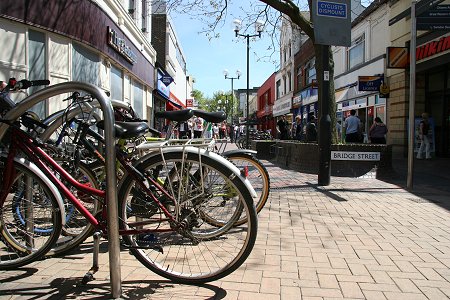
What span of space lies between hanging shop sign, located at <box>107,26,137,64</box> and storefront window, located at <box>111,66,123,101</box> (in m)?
0.61

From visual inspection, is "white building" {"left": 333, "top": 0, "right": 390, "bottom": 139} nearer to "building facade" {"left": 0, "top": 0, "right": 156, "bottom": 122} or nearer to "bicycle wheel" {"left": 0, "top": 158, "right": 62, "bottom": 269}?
"building facade" {"left": 0, "top": 0, "right": 156, "bottom": 122}

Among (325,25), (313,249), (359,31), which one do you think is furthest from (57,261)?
(359,31)

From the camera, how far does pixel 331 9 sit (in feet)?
24.9

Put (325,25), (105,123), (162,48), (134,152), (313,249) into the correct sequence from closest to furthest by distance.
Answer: (105,123), (134,152), (313,249), (325,25), (162,48)

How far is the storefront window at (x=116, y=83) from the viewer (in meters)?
13.7

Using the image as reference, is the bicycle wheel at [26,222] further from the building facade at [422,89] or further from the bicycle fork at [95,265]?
the building facade at [422,89]

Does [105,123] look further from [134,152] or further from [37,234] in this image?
[37,234]

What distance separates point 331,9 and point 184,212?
5877 millimetres

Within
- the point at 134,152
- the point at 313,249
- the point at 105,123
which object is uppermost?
the point at 105,123

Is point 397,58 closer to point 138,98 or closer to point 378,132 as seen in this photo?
point 378,132

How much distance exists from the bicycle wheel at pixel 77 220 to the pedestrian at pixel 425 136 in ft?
41.6

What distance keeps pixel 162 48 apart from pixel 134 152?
100 ft

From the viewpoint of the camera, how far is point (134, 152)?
10.9 feet

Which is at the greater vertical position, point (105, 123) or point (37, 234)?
point (105, 123)
